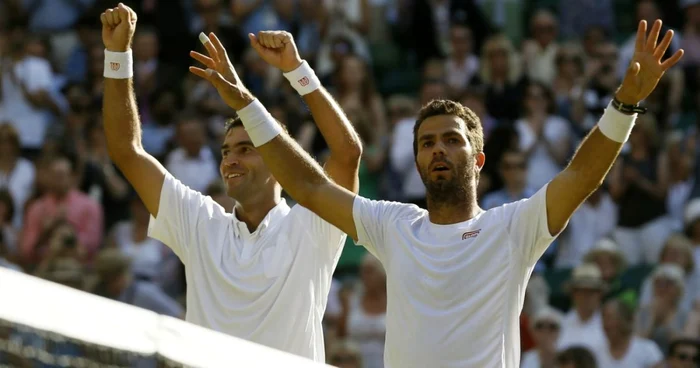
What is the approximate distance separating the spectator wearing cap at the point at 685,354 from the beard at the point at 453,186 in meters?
5.42

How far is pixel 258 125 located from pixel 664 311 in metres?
6.63

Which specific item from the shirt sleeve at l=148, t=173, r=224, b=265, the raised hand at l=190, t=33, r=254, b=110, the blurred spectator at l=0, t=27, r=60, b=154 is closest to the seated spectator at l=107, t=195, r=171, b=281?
the blurred spectator at l=0, t=27, r=60, b=154

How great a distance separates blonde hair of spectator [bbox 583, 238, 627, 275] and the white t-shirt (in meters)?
6.62

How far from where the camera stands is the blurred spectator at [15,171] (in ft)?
47.3

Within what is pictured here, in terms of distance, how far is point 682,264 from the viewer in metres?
12.6

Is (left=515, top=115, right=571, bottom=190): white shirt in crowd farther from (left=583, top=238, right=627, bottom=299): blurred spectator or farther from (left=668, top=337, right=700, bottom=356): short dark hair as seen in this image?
(left=668, top=337, right=700, bottom=356): short dark hair

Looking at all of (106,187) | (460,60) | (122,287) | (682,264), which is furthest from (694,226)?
(106,187)

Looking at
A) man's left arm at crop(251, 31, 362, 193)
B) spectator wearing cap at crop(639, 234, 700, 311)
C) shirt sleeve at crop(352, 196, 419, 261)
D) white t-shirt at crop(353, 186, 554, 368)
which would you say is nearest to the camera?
white t-shirt at crop(353, 186, 554, 368)

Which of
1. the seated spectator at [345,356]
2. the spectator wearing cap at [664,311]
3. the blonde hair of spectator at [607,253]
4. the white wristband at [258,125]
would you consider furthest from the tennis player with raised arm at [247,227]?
the blonde hair of spectator at [607,253]

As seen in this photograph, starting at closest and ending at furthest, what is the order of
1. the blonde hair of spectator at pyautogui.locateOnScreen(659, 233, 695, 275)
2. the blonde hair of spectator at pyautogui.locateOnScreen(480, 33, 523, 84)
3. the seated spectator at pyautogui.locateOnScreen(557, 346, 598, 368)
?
the seated spectator at pyautogui.locateOnScreen(557, 346, 598, 368), the blonde hair of spectator at pyautogui.locateOnScreen(659, 233, 695, 275), the blonde hair of spectator at pyautogui.locateOnScreen(480, 33, 523, 84)

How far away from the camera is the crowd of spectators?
12.4 meters

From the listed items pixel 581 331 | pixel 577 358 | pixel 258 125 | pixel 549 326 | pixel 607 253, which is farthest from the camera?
pixel 607 253

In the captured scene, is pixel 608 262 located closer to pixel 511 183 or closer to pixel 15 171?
→ pixel 511 183

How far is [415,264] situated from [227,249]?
1.33 m
